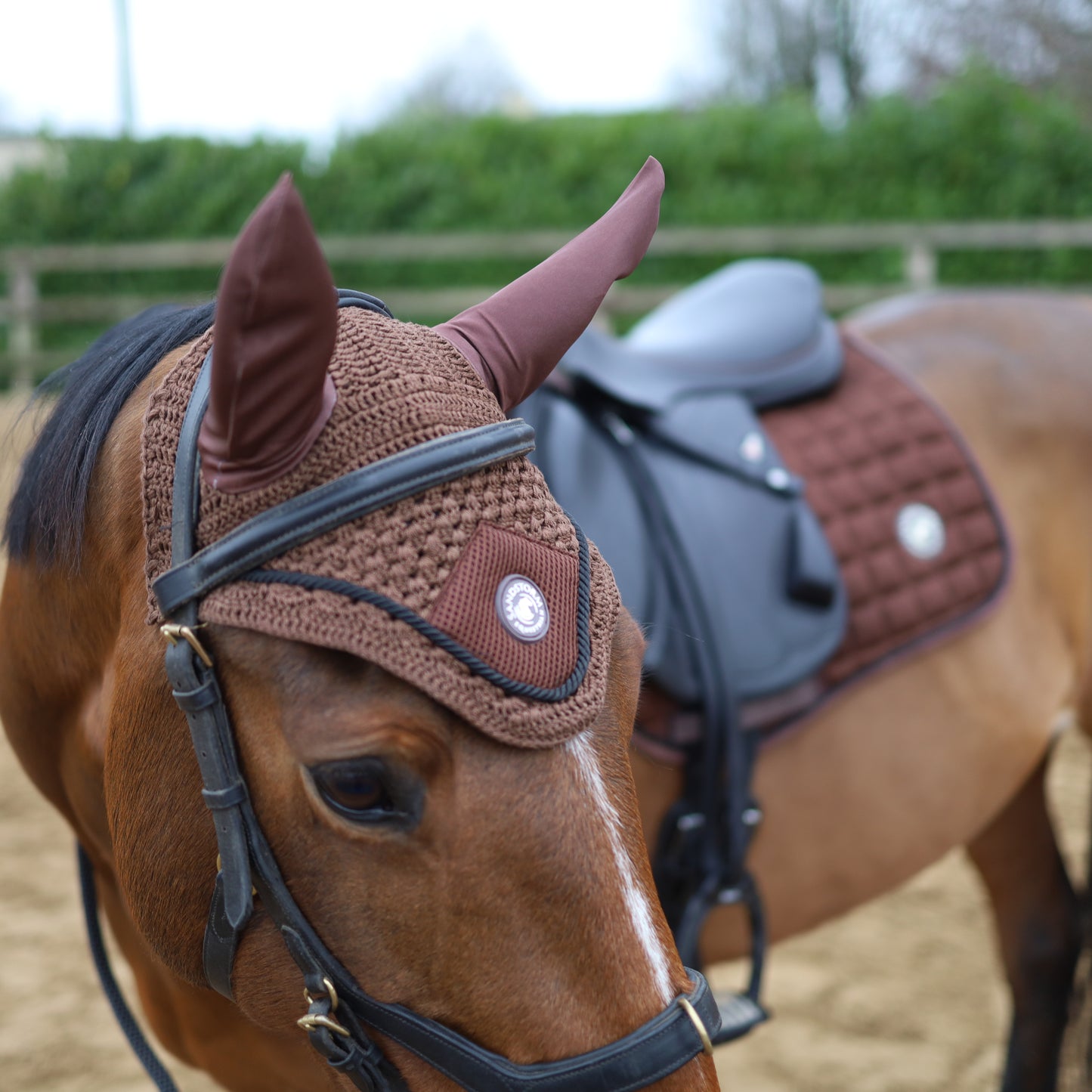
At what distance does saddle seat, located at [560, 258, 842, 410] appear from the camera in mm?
1958

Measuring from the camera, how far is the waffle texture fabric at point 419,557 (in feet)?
2.75

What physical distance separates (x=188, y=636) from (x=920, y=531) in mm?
1553

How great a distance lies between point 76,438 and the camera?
112 centimetres

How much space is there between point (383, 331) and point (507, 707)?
1.25 feet

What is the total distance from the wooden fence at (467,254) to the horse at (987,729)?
5.70 m

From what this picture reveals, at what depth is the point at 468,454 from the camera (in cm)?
90

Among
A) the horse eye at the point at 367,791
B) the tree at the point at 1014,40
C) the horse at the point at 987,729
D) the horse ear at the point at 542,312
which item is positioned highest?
the tree at the point at 1014,40

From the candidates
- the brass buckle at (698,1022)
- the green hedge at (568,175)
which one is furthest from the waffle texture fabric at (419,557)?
the green hedge at (568,175)

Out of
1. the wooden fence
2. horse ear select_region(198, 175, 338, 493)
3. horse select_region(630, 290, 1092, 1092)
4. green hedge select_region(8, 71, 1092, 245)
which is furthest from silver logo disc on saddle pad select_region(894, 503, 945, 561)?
green hedge select_region(8, 71, 1092, 245)

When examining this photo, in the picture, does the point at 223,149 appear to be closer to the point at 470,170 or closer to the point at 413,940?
the point at 470,170

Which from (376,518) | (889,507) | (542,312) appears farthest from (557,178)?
(376,518)

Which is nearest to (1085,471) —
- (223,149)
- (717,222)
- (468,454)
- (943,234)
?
(468,454)

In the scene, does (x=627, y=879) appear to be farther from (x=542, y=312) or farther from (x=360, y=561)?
(x=542, y=312)

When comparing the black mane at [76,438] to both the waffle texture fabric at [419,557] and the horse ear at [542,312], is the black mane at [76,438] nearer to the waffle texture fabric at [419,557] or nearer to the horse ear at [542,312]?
the waffle texture fabric at [419,557]
